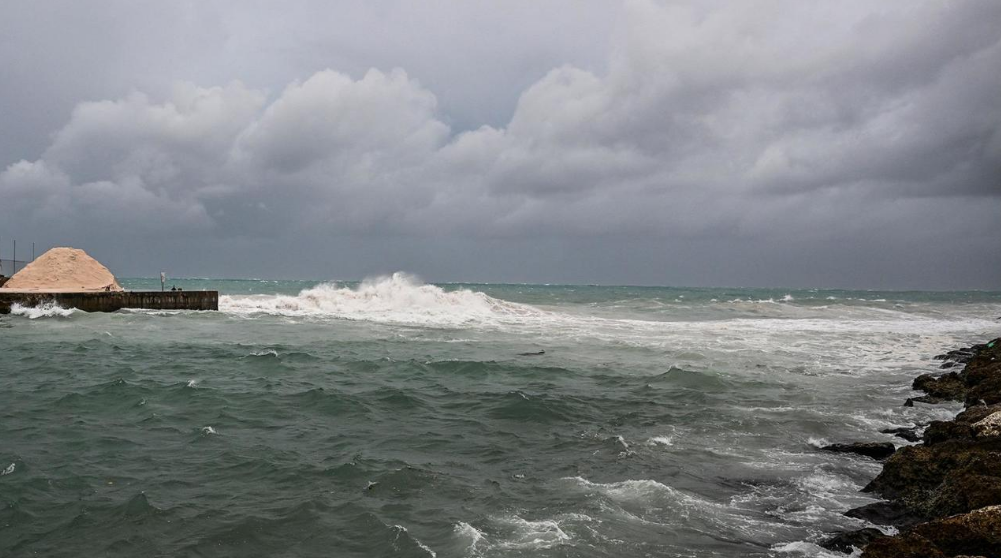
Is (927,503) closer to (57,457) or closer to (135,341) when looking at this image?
(57,457)

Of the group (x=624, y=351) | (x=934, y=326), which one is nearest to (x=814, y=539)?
(x=624, y=351)

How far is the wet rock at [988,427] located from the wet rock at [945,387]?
5718 mm

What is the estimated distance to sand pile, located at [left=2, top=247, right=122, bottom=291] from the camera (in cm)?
3284

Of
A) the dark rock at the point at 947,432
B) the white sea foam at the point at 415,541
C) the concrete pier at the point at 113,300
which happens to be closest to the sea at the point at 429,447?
the white sea foam at the point at 415,541

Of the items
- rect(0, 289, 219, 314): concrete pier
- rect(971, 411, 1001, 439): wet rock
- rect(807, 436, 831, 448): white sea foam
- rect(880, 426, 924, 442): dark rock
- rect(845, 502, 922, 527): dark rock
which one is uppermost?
rect(0, 289, 219, 314): concrete pier

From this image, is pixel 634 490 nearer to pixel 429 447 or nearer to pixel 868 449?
pixel 429 447

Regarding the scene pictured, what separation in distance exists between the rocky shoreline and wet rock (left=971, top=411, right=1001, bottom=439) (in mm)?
10

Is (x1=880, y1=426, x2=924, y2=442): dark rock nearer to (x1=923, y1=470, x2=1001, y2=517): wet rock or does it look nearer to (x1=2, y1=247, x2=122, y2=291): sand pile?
(x1=923, y1=470, x2=1001, y2=517): wet rock

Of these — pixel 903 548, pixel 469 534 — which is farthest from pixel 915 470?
pixel 469 534

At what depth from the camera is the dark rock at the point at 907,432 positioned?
9.68 m

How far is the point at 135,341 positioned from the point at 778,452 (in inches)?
776

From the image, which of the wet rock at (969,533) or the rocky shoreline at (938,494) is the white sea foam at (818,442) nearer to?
the rocky shoreline at (938,494)

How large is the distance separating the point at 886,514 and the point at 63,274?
3873cm

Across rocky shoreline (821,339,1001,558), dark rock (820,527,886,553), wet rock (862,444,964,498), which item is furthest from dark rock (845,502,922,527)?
dark rock (820,527,886,553)
